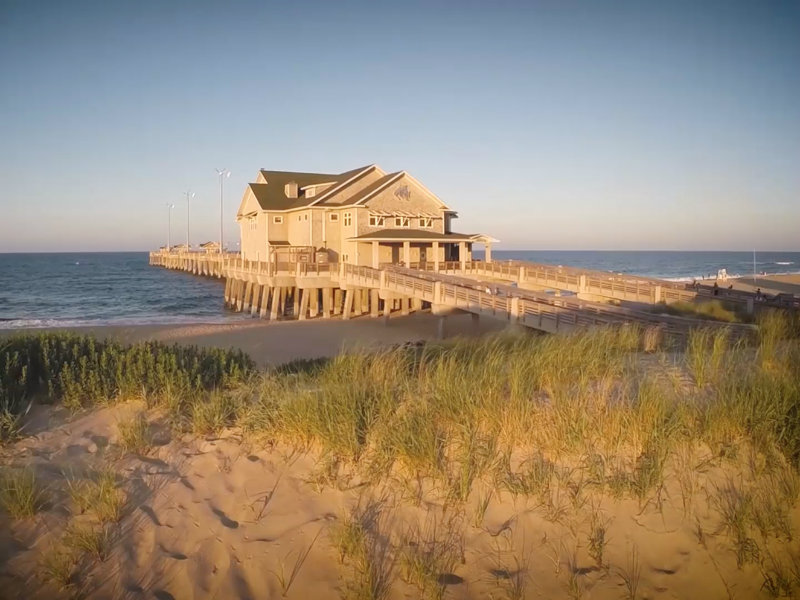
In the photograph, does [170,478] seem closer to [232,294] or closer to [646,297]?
[646,297]

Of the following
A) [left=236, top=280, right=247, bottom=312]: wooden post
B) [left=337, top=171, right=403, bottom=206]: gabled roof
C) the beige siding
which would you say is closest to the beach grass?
[left=337, top=171, right=403, bottom=206]: gabled roof

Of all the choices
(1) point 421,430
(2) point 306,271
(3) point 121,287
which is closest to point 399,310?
(2) point 306,271

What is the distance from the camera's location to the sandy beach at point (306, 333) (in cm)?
2236

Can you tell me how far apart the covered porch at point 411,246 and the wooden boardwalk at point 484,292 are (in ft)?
3.70

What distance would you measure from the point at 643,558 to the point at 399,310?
27.5 meters

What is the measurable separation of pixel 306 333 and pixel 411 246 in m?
11.4

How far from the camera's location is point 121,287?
60.1 metres

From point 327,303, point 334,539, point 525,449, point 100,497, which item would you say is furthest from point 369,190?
point 334,539

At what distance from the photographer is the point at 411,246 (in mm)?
34844

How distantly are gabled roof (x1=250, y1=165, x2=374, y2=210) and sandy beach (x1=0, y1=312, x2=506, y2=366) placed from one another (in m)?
9.14

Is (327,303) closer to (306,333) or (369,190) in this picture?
(306,333)

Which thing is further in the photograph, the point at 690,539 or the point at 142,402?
the point at 142,402

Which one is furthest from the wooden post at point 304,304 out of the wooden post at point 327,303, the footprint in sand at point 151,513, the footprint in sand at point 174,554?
the footprint in sand at point 174,554

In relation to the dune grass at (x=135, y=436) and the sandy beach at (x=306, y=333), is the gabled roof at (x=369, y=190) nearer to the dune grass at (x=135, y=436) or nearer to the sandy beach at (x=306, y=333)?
the sandy beach at (x=306, y=333)
